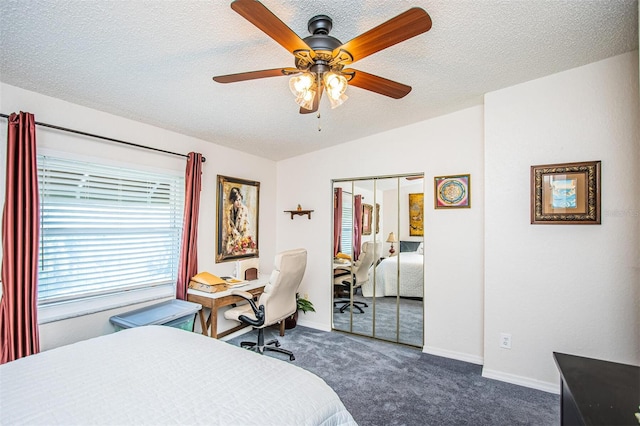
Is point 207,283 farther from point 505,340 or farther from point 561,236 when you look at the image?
point 561,236

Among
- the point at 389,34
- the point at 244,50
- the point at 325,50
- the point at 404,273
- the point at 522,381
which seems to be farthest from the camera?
the point at 404,273

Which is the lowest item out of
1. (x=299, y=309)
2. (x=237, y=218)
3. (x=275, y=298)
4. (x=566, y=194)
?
(x=299, y=309)

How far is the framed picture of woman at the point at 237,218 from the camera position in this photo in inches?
143

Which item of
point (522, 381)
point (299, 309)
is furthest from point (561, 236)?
point (299, 309)

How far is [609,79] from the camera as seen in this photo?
2369 mm

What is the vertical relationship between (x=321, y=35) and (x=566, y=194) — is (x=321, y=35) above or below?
above

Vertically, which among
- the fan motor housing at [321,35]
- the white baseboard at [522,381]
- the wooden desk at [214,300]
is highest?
the fan motor housing at [321,35]

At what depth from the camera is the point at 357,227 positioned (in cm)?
387

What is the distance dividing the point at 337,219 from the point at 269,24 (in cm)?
291

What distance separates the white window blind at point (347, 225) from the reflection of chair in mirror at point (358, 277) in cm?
19

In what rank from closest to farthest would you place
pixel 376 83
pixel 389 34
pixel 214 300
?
pixel 389 34 → pixel 376 83 → pixel 214 300

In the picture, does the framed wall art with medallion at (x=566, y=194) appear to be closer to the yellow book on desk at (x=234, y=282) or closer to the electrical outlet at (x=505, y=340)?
the electrical outlet at (x=505, y=340)

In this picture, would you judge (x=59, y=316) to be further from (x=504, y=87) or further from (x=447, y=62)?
(x=504, y=87)

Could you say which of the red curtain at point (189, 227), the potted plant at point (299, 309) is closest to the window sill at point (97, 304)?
the red curtain at point (189, 227)
